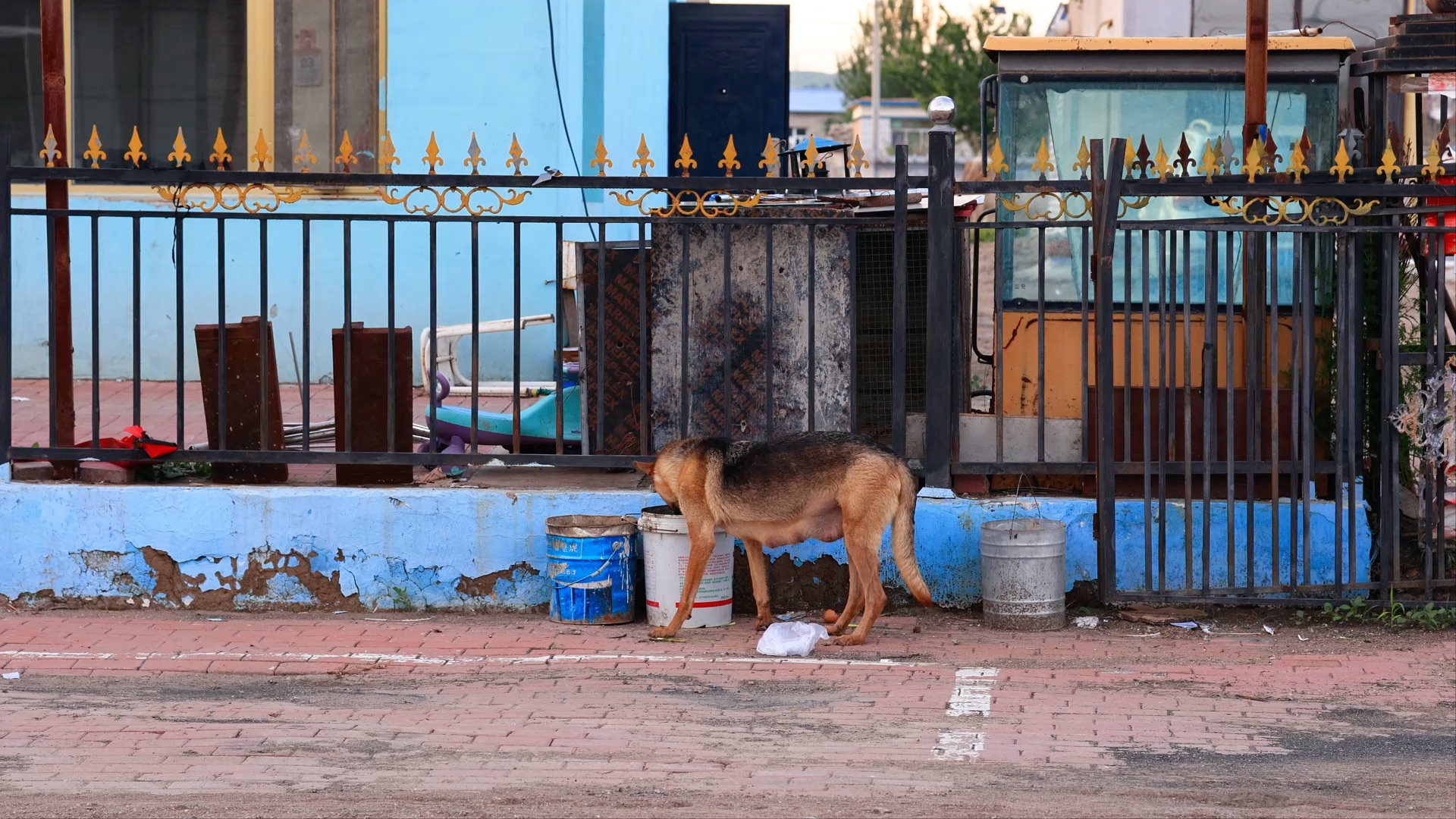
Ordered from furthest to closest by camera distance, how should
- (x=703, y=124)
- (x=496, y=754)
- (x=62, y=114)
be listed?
(x=703, y=124) < (x=62, y=114) < (x=496, y=754)

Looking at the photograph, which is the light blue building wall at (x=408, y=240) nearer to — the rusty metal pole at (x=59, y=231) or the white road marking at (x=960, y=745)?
the rusty metal pole at (x=59, y=231)

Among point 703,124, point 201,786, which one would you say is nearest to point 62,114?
point 201,786

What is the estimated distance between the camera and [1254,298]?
22.8ft

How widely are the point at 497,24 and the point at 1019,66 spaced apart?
5.43 meters

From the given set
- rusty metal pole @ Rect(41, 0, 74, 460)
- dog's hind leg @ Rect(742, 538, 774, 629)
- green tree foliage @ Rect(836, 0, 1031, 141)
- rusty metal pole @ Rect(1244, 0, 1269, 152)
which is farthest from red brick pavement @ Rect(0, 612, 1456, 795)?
green tree foliage @ Rect(836, 0, 1031, 141)

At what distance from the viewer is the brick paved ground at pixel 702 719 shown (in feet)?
15.5

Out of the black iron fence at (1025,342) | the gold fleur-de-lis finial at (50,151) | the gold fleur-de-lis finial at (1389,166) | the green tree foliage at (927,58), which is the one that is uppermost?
the green tree foliage at (927,58)

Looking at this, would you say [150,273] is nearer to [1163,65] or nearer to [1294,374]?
[1163,65]

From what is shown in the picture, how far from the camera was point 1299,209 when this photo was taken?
7.29m

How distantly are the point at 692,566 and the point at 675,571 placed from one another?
291 mm

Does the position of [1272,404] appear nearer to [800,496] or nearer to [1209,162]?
[1209,162]

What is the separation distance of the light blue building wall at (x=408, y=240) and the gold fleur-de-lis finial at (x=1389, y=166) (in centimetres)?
653

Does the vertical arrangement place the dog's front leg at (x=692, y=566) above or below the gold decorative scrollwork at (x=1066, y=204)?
below

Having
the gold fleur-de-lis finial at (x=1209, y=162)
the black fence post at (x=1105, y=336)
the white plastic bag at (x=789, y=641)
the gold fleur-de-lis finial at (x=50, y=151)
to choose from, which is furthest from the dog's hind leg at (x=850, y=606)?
the gold fleur-de-lis finial at (x=50, y=151)
